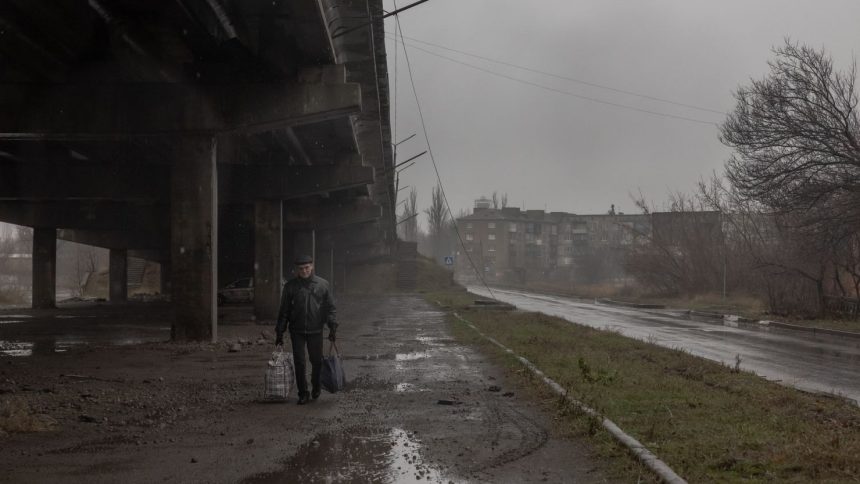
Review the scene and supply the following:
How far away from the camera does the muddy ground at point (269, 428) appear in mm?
6262

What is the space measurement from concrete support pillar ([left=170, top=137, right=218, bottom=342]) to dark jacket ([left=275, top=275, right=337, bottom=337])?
8.04m

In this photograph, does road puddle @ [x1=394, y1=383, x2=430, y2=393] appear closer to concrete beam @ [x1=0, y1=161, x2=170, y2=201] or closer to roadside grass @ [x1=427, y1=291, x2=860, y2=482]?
roadside grass @ [x1=427, y1=291, x2=860, y2=482]

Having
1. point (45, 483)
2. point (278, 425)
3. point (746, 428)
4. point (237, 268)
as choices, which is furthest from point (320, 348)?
point (237, 268)

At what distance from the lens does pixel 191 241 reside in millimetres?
17375

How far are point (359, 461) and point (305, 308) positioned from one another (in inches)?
136

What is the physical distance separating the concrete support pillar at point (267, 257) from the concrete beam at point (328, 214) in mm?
7672

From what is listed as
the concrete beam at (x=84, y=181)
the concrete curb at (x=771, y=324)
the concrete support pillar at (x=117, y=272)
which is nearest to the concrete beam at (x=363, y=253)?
the concrete support pillar at (x=117, y=272)

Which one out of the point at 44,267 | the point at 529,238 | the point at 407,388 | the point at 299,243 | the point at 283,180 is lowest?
the point at 407,388

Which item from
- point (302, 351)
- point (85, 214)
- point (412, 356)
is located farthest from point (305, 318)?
point (85, 214)

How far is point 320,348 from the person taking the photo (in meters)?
9.92

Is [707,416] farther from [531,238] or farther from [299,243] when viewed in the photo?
[531,238]

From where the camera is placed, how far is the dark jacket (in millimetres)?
9742

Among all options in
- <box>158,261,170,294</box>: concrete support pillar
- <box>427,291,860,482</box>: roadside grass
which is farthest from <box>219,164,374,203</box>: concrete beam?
<box>158,261,170,294</box>: concrete support pillar

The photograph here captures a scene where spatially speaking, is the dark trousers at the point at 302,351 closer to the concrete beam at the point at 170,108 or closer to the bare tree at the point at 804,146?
the concrete beam at the point at 170,108
